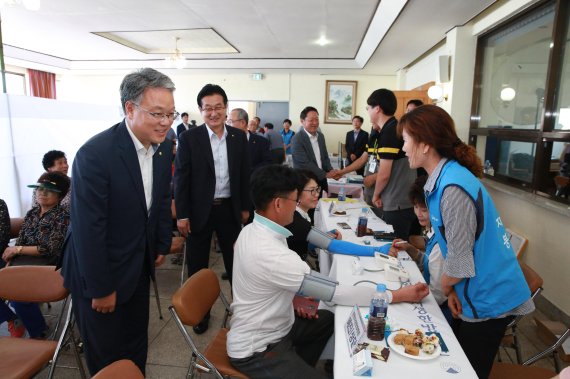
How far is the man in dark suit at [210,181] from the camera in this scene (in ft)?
7.77

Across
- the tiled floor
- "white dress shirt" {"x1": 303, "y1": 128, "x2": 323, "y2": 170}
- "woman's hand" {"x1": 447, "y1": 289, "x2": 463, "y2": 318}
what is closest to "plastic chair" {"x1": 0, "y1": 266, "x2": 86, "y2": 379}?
the tiled floor

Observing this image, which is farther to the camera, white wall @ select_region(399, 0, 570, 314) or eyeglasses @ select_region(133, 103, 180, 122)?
white wall @ select_region(399, 0, 570, 314)

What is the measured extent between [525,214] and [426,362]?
110 inches

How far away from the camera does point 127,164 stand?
1335 mm

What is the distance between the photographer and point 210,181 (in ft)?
7.84

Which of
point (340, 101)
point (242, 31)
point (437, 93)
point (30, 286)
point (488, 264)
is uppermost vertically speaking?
point (242, 31)

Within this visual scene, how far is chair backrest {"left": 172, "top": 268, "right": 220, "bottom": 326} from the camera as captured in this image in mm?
1437

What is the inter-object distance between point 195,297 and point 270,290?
39cm

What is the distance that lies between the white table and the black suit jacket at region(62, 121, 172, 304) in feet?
2.86

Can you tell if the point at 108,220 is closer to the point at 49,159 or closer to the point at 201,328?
the point at 201,328

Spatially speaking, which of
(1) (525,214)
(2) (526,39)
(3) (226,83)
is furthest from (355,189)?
(3) (226,83)

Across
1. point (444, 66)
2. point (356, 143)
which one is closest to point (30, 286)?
point (444, 66)

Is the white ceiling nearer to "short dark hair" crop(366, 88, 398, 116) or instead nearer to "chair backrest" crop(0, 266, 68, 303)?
"short dark hair" crop(366, 88, 398, 116)

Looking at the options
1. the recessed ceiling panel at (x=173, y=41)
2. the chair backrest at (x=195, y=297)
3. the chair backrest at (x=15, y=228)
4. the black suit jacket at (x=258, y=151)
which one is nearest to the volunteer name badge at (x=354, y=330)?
the chair backrest at (x=195, y=297)
